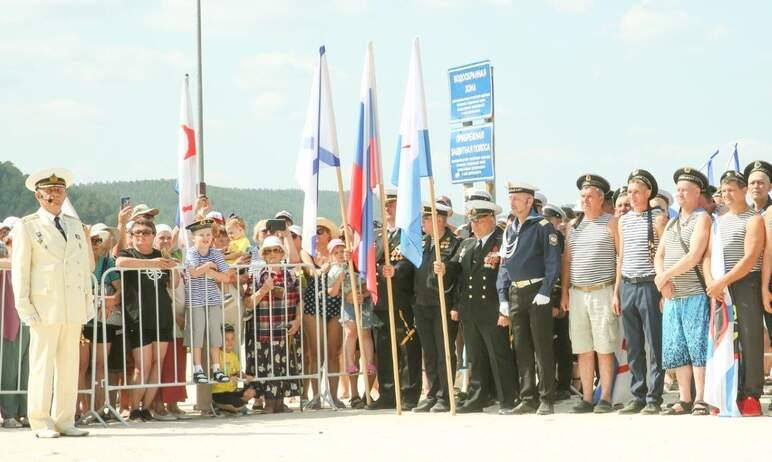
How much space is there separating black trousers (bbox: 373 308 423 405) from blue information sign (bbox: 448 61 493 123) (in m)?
6.31

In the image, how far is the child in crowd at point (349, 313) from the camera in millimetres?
12562

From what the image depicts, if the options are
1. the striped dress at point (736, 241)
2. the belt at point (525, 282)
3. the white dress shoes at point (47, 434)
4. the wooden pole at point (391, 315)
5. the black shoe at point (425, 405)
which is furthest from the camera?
the black shoe at point (425, 405)

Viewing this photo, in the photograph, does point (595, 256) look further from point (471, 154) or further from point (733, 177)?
point (471, 154)

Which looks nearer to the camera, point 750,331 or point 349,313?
point 750,331

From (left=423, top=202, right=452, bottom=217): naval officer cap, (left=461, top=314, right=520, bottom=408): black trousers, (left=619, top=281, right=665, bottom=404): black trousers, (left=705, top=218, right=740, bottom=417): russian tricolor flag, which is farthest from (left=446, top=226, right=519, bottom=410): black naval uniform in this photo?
(left=705, top=218, right=740, bottom=417): russian tricolor flag

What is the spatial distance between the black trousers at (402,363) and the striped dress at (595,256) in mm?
1853

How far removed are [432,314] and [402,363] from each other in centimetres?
69

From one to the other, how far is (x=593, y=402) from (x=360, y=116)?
12.0 feet

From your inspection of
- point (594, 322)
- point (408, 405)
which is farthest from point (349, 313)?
point (594, 322)

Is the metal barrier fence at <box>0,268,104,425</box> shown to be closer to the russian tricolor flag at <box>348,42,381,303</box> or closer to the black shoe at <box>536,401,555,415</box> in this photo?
the russian tricolor flag at <box>348,42,381,303</box>

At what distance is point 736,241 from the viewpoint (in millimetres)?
10664

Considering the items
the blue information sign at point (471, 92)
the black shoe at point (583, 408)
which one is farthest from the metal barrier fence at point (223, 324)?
the blue information sign at point (471, 92)

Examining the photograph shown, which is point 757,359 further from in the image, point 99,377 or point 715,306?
point 99,377

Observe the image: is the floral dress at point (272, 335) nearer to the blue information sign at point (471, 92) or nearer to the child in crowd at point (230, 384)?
the child in crowd at point (230, 384)
